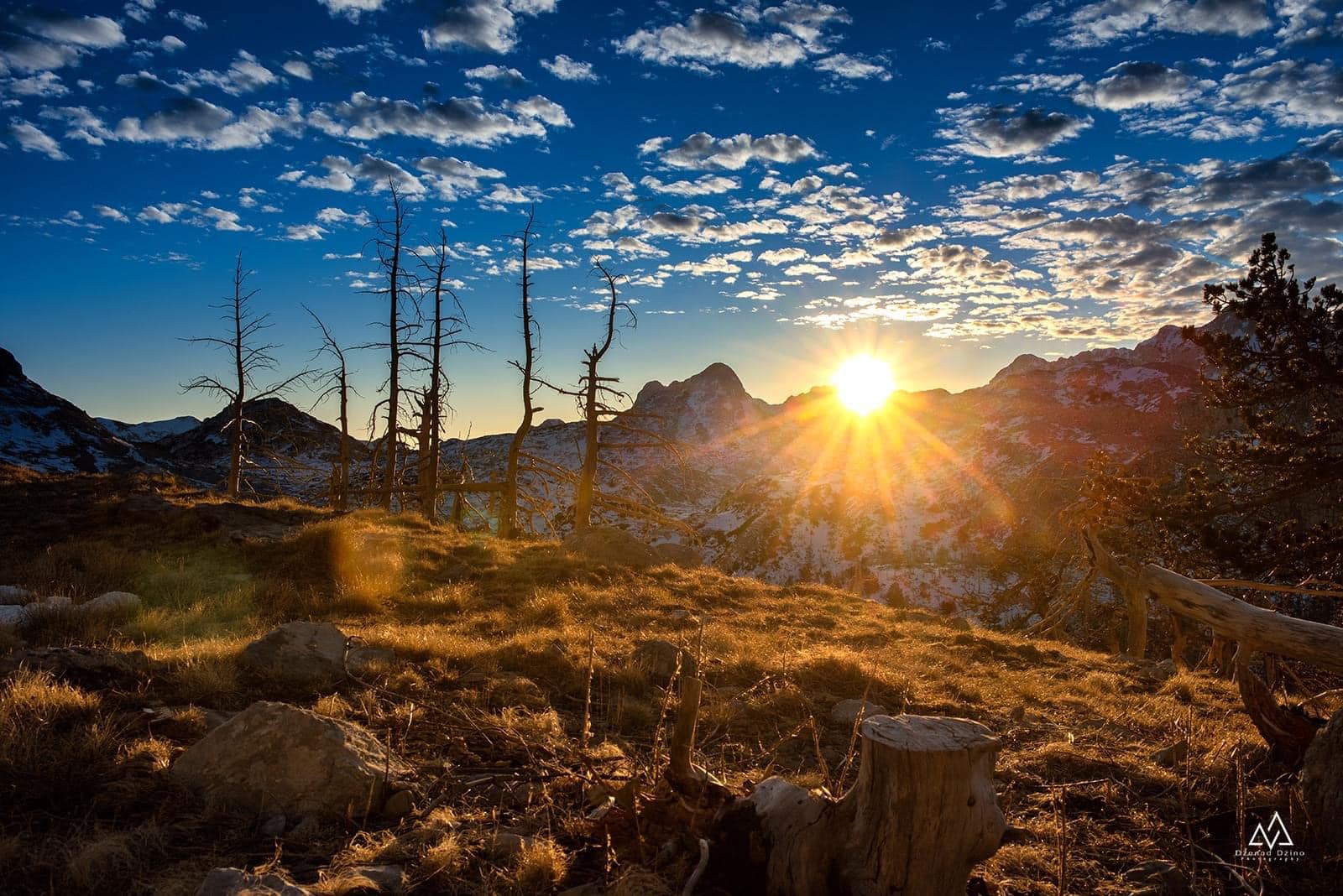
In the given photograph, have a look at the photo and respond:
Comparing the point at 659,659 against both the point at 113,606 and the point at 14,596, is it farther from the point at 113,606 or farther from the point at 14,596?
the point at 14,596

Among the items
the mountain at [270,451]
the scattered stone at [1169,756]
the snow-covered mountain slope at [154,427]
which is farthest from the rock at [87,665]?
the snow-covered mountain slope at [154,427]

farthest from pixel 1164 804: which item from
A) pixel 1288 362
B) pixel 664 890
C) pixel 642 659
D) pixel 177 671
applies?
pixel 1288 362

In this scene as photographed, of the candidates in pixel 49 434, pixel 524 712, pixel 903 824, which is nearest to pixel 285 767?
pixel 524 712

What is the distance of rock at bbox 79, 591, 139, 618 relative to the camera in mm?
6926

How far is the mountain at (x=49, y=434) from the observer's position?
141 feet

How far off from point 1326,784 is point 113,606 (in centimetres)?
1081

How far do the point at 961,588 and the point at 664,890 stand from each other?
70.4 meters

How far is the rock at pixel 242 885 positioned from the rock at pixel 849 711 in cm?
521

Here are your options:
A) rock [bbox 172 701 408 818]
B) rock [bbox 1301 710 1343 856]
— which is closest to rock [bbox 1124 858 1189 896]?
rock [bbox 1301 710 1343 856]

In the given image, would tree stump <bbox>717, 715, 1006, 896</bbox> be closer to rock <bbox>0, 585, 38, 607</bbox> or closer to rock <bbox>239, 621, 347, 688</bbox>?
rock <bbox>239, 621, 347, 688</bbox>

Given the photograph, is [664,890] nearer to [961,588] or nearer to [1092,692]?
[1092,692]

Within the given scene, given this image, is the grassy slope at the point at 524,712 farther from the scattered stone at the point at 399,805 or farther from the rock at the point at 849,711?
the rock at the point at 849,711

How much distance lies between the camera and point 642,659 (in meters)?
7.30

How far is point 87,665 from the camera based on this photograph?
15.5 feet
